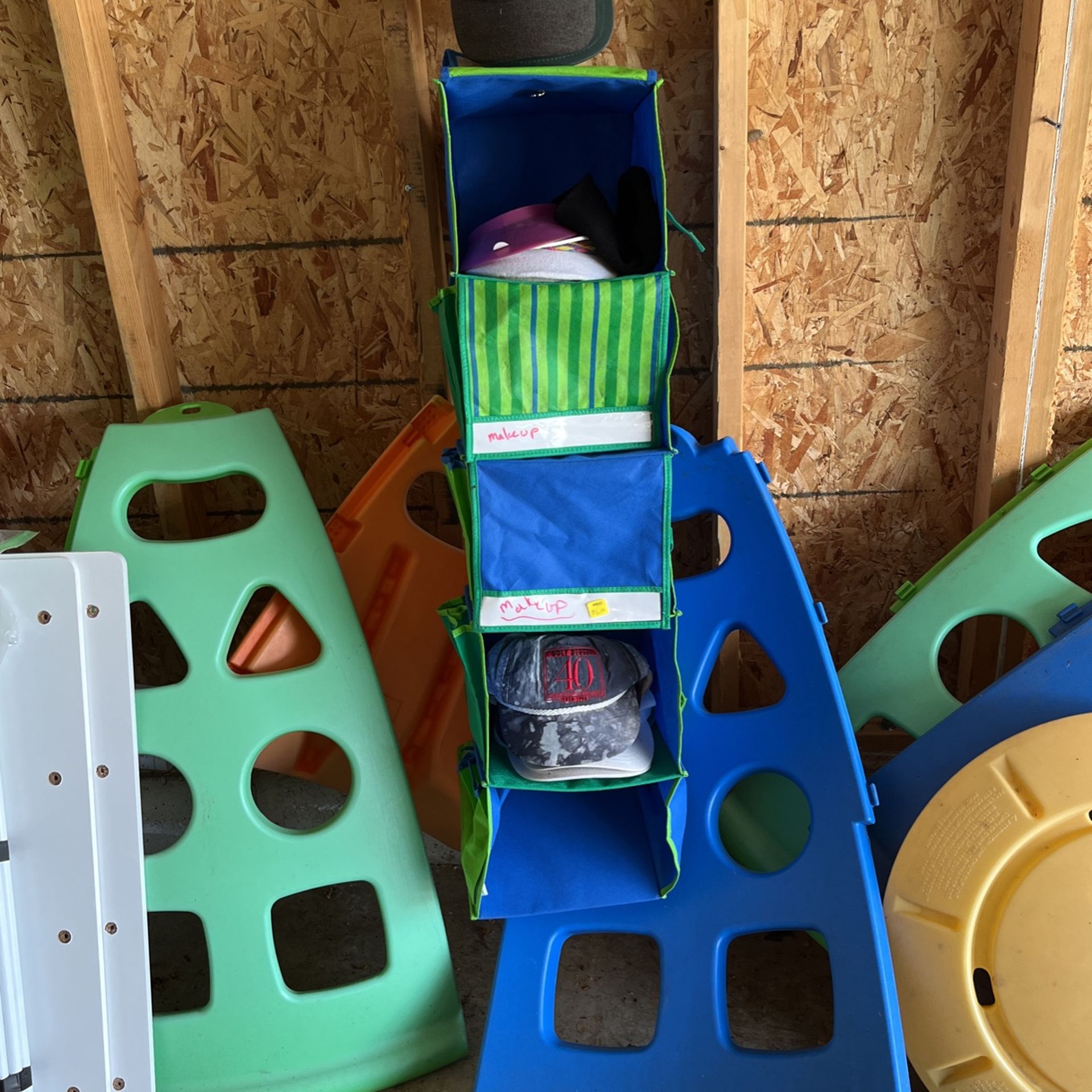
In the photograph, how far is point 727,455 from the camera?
4.89ft

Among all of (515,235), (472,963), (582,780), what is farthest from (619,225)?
(472,963)

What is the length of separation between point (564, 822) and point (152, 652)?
982mm

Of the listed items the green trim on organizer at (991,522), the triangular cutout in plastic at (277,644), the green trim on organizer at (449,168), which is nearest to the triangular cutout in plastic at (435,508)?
the triangular cutout in plastic at (277,644)

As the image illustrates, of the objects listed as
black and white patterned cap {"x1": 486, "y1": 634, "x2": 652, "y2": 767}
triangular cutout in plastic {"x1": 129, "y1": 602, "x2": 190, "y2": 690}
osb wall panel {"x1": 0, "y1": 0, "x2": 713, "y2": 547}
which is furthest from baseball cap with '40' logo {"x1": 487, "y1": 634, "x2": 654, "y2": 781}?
triangular cutout in plastic {"x1": 129, "y1": 602, "x2": 190, "y2": 690}

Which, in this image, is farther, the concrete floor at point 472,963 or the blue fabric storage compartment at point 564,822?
the concrete floor at point 472,963

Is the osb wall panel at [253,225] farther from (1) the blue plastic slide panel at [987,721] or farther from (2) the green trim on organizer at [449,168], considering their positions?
(1) the blue plastic slide panel at [987,721]

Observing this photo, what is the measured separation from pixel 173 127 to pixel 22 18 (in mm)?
291

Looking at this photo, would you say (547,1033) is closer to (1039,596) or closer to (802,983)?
(802,983)

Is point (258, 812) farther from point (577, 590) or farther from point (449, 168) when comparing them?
point (449, 168)

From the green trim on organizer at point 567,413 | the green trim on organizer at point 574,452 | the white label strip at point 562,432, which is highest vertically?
the green trim on organizer at point 567,413

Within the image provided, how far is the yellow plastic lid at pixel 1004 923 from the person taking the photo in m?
1.18

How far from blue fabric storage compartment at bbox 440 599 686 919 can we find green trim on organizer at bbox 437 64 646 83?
67 cm

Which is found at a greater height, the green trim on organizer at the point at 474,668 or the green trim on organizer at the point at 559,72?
the green trim on organizer at the point at 559,72

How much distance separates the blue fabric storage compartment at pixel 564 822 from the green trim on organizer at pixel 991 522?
54cm
